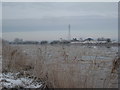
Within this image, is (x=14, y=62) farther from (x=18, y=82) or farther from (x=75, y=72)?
(x=75, y=72)

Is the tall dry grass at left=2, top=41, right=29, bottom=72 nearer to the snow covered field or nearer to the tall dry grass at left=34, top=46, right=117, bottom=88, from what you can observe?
the snow covered field

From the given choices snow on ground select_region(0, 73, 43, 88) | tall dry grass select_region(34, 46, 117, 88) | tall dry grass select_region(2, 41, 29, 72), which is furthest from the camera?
tall dry grass select_region(2, 41, 29, 72)

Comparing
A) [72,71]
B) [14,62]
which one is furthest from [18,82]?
[14,62]

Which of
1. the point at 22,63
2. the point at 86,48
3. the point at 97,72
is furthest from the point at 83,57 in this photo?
the point at 22,63

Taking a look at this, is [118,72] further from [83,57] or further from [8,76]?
[8,76]

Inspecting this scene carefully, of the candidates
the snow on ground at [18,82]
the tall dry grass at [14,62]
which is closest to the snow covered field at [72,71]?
the snow on ground at [18,82]

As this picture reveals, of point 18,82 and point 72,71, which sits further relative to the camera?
point 18,82

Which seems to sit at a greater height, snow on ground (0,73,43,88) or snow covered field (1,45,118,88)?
snow covered field (1,45,118,88)

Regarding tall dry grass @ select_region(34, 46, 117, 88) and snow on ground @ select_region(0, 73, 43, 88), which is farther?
snow on ground @ select_region(0, 73, 43, 88)

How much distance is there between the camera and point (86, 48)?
664 centimetres

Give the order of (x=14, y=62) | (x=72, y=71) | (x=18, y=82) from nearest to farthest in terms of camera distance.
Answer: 1. (x=72, y=71)
2. (x=18, y=82)
3. (x=14, y=62)

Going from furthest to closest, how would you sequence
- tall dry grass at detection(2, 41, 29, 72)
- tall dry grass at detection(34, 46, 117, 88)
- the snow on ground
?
tall dry grass at detection(2, 41, 29, 72)
the snow on ground
tall dry grass at detection(34, 46, 117, 88)

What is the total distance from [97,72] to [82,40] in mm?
823

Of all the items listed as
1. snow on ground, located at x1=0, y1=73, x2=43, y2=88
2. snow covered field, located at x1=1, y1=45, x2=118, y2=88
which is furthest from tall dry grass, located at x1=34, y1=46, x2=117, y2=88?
snow on ground, located at x1=0, y1=73, x2=43, y2=88
